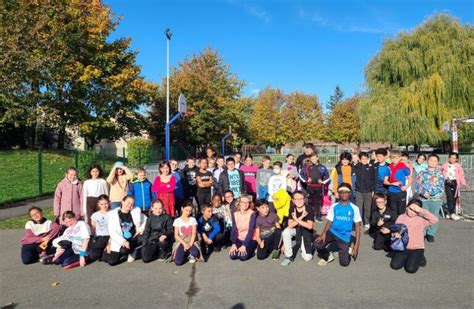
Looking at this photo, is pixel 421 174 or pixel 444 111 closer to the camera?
pixel 421 174

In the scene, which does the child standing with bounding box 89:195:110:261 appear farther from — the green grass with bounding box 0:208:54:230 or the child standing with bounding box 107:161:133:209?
the green grass with bounding box 0:208:54:230

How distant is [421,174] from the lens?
26.1 ft

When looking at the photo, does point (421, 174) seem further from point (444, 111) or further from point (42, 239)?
point (444, 111)

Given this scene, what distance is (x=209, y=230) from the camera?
671 centimetres

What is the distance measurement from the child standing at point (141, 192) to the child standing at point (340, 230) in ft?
10.8

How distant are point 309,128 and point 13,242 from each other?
46594 millimetres

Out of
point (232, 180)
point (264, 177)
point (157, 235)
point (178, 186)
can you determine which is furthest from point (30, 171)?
point (157, 235)

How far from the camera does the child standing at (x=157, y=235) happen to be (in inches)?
245

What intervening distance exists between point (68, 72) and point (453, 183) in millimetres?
22821

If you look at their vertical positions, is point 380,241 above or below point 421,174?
below

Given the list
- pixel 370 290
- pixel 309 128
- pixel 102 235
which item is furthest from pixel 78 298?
pixel 309 128

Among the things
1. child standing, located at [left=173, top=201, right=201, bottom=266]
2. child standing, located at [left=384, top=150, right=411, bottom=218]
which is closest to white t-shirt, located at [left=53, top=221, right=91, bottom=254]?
child standing, located at [left=173, top=201, right=201, bottom=266]

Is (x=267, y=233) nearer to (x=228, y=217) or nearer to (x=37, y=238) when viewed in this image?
(x=228, y=217)

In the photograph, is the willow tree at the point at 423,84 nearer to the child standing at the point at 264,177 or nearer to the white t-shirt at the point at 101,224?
the child standing at the point at 264,177
